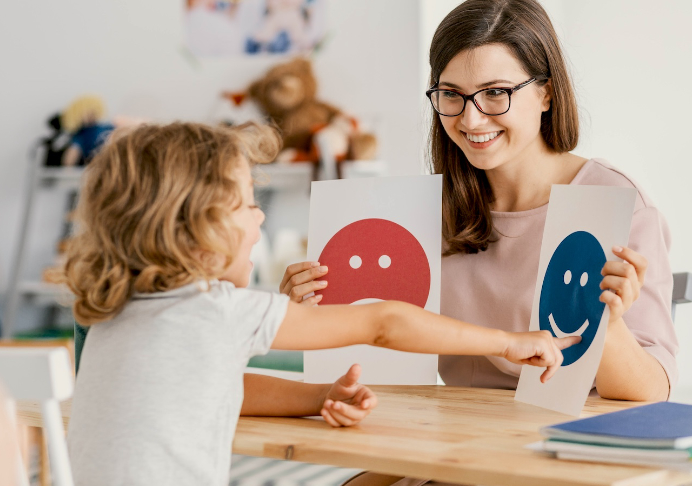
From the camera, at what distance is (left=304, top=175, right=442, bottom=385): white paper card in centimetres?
120

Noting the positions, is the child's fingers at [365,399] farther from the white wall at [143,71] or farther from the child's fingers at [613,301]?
the white wall at [143,71]

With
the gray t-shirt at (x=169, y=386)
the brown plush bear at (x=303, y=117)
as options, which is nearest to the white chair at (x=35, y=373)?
the gray t-shirt at (x=169, y=386)

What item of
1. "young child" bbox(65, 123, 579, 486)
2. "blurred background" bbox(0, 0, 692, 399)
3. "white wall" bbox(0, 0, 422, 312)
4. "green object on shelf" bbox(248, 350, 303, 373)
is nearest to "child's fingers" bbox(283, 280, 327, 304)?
"young child" bbox(65, 123, 579, 486)

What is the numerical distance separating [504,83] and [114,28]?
269cm

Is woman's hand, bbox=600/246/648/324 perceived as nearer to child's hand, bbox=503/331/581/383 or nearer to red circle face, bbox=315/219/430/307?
child's hand, bbox=503/331/581/383

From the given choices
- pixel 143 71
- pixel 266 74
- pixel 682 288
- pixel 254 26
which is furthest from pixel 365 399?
pixel 143 71

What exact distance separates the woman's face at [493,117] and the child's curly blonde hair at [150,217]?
19.2 inches

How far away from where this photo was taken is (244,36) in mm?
3281

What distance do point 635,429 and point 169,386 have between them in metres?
0.48

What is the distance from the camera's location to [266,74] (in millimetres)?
3174

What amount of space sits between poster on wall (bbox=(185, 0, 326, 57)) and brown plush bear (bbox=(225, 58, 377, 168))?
0.42 ft

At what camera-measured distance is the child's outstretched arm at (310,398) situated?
0.93 meters

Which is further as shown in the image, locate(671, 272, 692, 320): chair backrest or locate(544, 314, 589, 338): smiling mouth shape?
locate(671, 272, 692, 320): chair backrest

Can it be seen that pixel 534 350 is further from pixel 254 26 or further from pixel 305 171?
pixel 254 26
